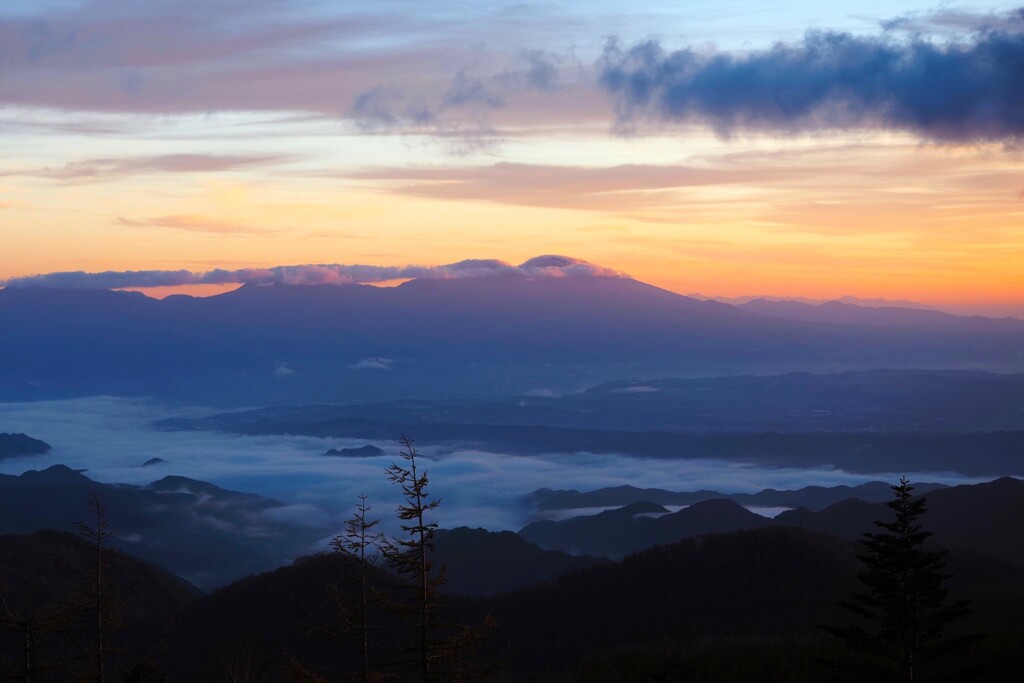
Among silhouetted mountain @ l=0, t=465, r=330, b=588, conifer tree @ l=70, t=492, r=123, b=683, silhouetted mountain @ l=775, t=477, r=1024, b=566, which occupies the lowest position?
silhouetted mountain @ l=0, t=465, r=330, b=588

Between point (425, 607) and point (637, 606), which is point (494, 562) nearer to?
point (637, 606)

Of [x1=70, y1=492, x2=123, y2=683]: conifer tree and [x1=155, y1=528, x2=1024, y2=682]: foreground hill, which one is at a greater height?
[x1=70, y1=492, x2=123, y2=683]: conifer tree

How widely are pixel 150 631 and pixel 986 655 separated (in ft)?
197

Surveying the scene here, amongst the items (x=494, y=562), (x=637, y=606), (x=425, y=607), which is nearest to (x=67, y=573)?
(x=637, y=606)

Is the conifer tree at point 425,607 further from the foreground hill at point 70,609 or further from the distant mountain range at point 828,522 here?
the distant mountain range at point 828,522

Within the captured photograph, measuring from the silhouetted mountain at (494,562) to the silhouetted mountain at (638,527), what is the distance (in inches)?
1027

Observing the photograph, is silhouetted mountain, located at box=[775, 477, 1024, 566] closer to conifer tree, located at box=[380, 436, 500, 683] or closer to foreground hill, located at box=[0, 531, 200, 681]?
foreground hill, located at box=[0, 531, 200, 681]

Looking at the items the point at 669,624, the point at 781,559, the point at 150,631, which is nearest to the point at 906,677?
the point at 669,624

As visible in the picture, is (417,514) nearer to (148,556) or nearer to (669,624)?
(669,624)

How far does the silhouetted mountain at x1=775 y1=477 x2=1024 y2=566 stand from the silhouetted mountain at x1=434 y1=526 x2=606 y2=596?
90.8 feet

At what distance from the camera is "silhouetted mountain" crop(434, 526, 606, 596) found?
118125 millimetres

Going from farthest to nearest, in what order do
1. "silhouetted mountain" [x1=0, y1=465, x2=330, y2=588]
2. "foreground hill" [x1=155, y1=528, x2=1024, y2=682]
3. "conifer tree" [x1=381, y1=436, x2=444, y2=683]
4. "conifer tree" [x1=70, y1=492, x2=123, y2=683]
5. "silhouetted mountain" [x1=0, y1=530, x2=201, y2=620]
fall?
1. "silhouetted mountain" [x1=0, y1=465, x2=330, y2=588]
2. "silhouetted mountain" [x1=0, y1=530, x2=201, y2=620]
3. "foreground hill" [x1=155, y1=528, x2=1024, y2=682]
4. "conifer tree" [x1=70, y1=492, x2=123, y2=683]
5. "conifer tree" [x1=381, y1=436, x2=444, y2=683]

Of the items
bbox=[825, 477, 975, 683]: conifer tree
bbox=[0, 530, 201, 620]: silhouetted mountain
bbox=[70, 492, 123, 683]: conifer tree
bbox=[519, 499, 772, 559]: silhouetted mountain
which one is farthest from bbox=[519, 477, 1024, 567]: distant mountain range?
bbox=[70, 492, 123, 683]: conifer tree

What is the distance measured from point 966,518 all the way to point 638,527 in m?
62.5
